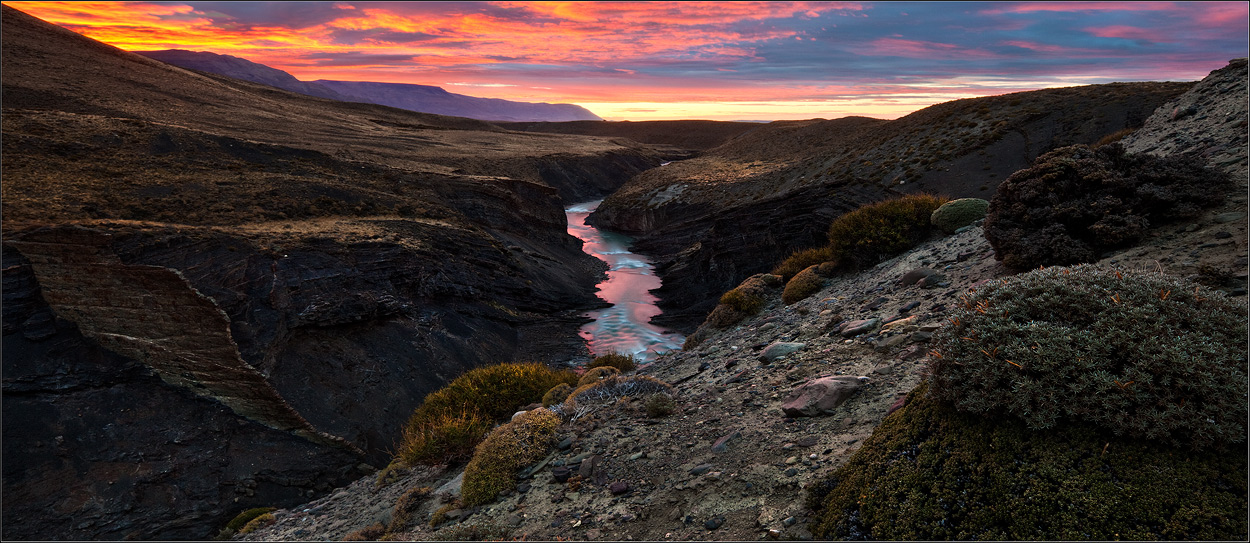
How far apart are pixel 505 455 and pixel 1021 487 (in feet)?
21.7

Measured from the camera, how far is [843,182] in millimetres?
27531

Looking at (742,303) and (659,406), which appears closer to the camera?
(659,406)

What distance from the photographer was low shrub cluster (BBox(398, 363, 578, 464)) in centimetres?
1093

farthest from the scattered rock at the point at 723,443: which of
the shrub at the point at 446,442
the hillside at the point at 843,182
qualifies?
the hillside at the point at 843,182

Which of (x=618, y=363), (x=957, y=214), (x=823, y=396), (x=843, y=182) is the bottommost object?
(x=618, y=363)

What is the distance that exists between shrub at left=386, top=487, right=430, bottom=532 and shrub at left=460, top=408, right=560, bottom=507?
1121 millimetres

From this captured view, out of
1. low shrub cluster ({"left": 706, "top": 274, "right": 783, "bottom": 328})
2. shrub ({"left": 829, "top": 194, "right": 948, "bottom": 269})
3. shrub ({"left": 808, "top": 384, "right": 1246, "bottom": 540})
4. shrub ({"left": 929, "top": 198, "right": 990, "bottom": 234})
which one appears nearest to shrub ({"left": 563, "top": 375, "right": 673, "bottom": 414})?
shrub ({"left": 808, "top": 384, "right": 1246, "bottom": 540})

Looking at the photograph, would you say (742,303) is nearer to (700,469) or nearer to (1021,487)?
(700,469)

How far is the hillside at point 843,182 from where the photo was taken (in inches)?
1118

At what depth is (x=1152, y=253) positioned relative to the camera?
27.8 ft

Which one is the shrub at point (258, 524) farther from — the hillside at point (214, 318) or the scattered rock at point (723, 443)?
the scattered rock at point (723, 443)

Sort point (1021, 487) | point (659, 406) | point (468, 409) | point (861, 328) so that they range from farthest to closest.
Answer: point (468, 409), point (861, 328), point (659, 406), point (1021, 487)

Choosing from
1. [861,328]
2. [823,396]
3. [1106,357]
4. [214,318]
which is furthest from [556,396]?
[214,318]

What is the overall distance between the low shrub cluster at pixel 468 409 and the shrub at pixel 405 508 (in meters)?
1.63
